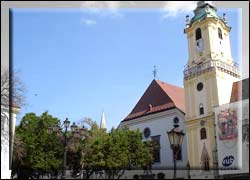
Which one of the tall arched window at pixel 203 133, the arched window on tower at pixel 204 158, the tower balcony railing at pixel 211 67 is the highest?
the tower balcony railing at pixel 211 67

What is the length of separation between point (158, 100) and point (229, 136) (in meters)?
10.1

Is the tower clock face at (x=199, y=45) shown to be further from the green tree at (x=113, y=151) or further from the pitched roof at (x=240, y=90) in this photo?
the green tree at (x=113, y=151)

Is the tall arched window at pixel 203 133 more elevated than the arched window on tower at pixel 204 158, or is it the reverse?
the tall arched window at pixel 203 133

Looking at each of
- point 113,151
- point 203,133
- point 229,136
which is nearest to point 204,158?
point 203,133

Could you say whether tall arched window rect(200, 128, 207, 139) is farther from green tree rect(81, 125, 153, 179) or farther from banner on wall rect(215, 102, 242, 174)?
green tree rect(81, 125, 153, 179)

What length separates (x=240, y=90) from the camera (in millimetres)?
32281

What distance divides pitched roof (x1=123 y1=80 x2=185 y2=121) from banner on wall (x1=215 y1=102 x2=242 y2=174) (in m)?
5.50

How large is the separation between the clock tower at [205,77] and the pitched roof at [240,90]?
0.40 meters

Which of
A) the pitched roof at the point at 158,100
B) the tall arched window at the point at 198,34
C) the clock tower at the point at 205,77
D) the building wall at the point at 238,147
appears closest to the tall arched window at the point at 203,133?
the clock tower at the point at 205,77

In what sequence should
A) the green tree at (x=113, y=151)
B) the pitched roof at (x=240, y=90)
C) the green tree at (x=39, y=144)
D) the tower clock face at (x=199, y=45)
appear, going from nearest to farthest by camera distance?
the green tree at (x=39, y=144)
the green tree at (x=113, y=151)
the pitched roof at (x=240, y=90)
the tower clock face at (x=199, y=45)

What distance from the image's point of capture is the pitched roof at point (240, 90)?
1236 inches

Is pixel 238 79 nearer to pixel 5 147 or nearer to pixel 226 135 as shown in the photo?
pixel 226 135

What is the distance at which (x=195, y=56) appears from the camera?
113 ft

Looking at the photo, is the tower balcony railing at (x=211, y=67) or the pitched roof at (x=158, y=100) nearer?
the tower balcony railing at (x=211, y=67)
